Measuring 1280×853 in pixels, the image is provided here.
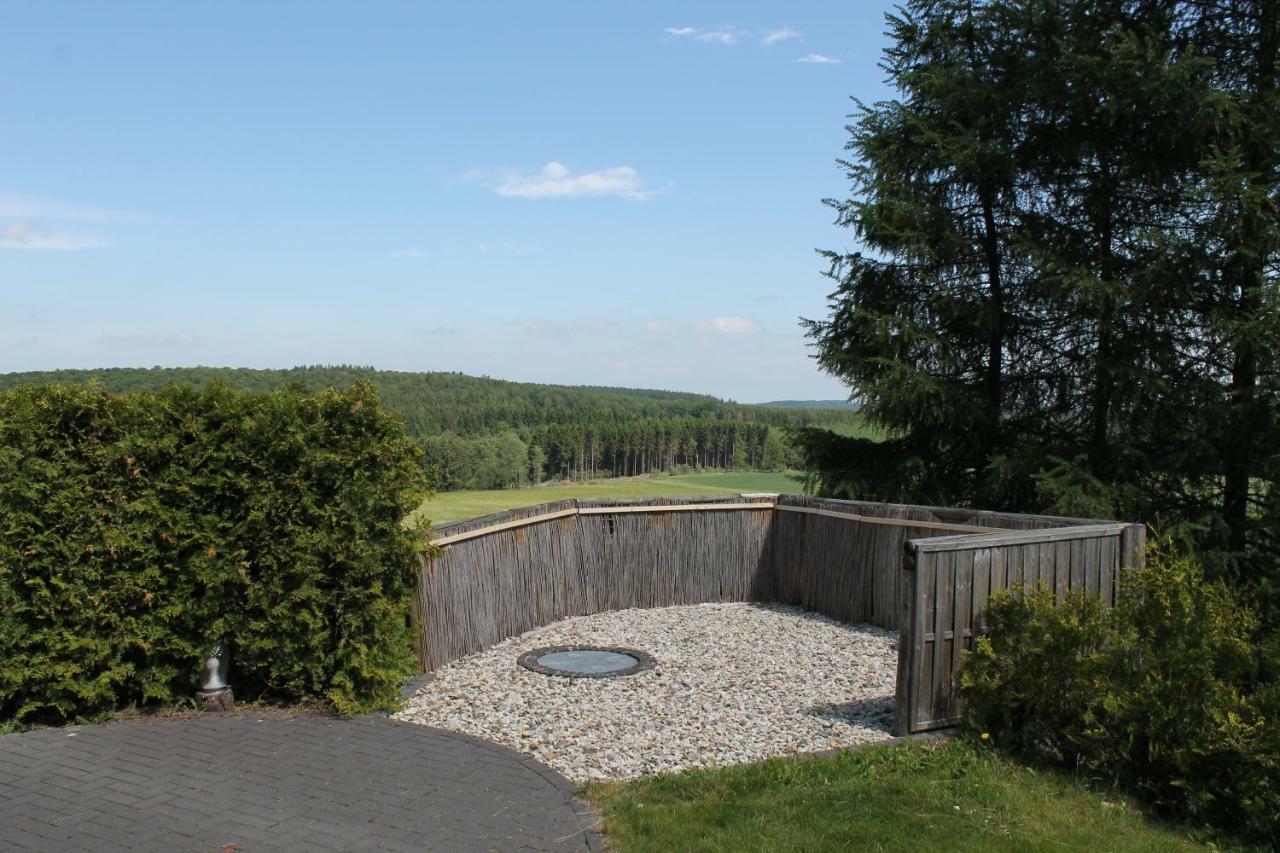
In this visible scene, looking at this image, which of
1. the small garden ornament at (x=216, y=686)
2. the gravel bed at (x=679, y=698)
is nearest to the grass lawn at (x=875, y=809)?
the gravel bed at (x=679, y=698)

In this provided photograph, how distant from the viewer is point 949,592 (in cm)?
612

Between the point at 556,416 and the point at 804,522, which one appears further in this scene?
the point at 556,416

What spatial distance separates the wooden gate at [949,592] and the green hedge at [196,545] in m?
3.42

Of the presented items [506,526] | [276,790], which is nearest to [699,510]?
[506,526]

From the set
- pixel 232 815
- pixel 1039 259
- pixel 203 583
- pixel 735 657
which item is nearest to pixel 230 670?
pixel 203 583

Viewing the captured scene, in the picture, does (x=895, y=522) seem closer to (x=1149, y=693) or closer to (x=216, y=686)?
(x=1149, y=693)

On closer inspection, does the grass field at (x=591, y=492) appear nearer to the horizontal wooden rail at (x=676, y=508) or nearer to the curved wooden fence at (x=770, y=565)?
the horizontal wooden rail at (x=676, y=508)

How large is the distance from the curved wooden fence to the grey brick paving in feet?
5.92

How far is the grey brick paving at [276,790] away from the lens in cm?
437

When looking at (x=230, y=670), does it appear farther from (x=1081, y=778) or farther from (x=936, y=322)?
(x=936, y=322)

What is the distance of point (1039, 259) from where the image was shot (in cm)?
1261

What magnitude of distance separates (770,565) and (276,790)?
717cm

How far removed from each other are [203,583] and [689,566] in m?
5.65

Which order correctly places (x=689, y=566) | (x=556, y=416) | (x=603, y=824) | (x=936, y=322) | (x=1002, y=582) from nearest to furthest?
(x=603, y=824)
(x=1002, y=582)
(x=689, y=566)
(x=936, y=322)
(x=556, y=416)
